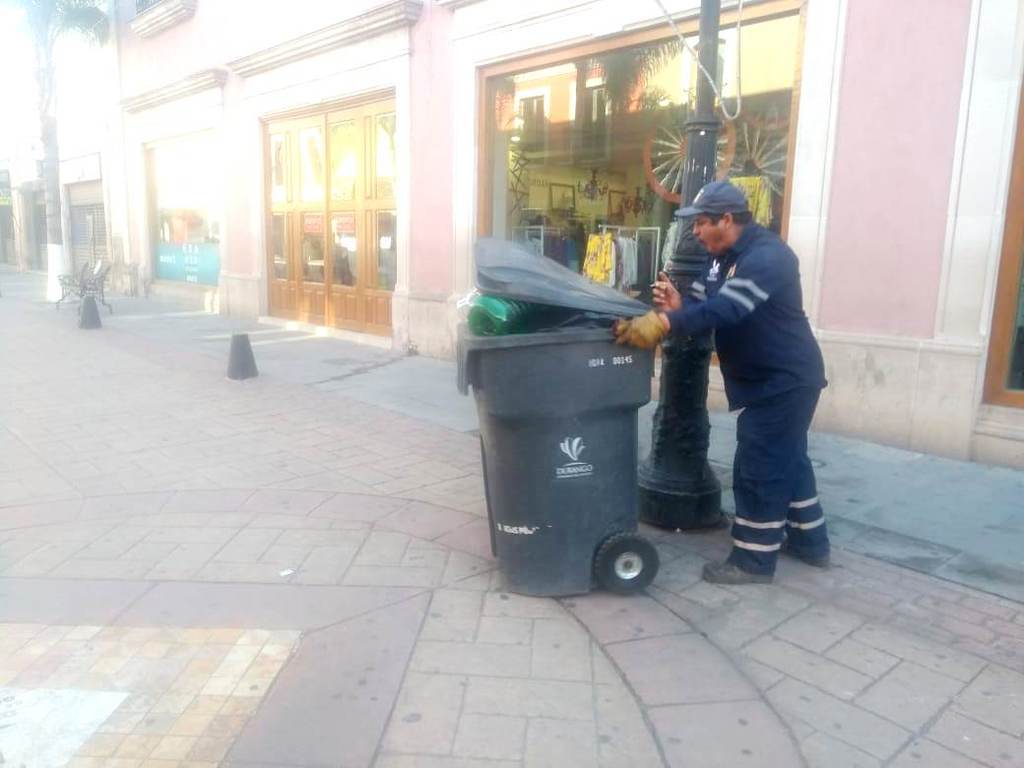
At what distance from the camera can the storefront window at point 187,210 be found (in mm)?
15703

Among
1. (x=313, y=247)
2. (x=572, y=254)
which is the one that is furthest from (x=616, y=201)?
(x=313, y=247)

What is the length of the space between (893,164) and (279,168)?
34.0 ft

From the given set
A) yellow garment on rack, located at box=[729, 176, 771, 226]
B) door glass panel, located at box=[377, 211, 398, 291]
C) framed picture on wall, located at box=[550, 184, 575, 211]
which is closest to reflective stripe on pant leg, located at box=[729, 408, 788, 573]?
yellow garment on rack, located at box=[729, 176, 771, 226]

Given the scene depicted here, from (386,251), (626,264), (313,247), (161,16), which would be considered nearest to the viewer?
(626,264)

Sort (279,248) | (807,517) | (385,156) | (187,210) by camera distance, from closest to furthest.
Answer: (807,517) < (385,156) < (279,248) < (187,210)

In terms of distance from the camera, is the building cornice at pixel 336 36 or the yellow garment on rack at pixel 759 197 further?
the building cornice at pixel 336 36

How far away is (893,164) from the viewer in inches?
238

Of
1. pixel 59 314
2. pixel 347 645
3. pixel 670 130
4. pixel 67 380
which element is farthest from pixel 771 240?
pixel 59 314

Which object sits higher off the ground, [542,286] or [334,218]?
[334,218]

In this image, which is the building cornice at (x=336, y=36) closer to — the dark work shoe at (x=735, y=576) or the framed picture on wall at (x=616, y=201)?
the framed picture on wall at (x=616, y=201)

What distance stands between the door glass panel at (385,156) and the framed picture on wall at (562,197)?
2796 millimetres

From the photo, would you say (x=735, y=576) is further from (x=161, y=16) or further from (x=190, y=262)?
(x=161, y=16)

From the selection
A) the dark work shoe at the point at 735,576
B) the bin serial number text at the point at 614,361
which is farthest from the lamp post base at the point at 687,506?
the bin serial number text at the point at 614,361

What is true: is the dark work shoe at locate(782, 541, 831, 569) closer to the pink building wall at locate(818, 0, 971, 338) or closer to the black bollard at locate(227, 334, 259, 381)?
the pink building wall at locate(818, 0, 971, 338)
